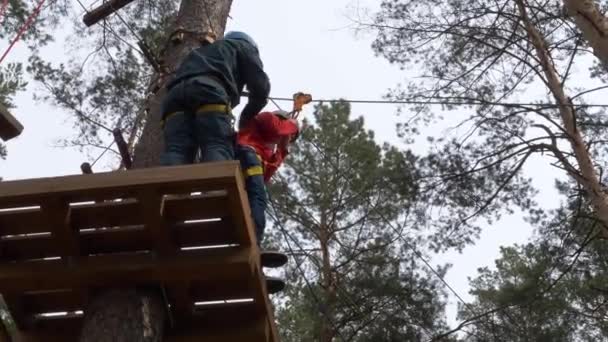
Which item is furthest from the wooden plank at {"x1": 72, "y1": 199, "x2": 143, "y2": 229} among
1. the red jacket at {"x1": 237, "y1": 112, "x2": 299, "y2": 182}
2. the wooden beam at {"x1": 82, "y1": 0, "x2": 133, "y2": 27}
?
the wooden beam at {"x1": 82, "y1": 0, "x2": 133, "y2": 27}

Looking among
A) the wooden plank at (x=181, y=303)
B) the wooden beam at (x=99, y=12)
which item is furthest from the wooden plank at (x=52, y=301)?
the wooden beam at (x=99, y=12)

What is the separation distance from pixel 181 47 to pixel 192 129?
42.2 inches

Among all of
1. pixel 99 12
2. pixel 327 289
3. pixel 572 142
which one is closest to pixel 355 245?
pixel 327 289

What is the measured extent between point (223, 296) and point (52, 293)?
712 millimetres

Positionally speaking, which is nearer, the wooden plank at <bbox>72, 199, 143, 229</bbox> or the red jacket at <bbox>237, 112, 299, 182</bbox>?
the wooden plank at <bbox>72, 199, 143, 229</bbox>

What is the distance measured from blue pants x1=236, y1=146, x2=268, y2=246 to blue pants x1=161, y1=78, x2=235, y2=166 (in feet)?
0.47

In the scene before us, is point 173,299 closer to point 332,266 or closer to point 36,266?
point 36,266

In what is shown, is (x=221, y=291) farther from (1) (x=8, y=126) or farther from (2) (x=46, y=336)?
(1) (x=8, y=126)

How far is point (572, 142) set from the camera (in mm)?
8305

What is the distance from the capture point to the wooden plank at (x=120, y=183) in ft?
8.19

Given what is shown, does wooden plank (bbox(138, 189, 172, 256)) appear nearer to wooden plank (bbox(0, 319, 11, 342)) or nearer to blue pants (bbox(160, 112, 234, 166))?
blue pants (bbox(160, 112, 234, 166))

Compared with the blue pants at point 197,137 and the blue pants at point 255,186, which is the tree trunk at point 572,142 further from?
the blue pants at point 197,137

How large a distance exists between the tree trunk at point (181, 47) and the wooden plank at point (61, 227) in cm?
83

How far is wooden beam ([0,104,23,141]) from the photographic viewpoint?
293cm
